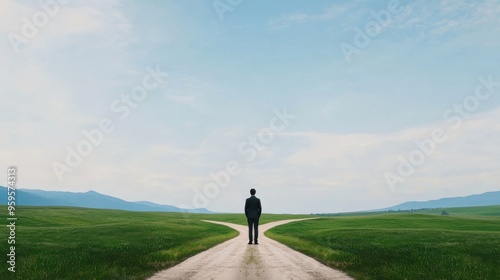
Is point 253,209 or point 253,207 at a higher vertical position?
point 253,207

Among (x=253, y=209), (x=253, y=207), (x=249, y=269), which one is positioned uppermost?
(x=253, y=207)

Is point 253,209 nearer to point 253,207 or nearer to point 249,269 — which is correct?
point 253,207

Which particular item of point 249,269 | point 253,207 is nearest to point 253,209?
point 253,207

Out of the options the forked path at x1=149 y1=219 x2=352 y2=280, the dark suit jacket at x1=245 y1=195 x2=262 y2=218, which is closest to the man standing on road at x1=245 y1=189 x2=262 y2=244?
the dark suit jacket at x1=245 y1=195 x2=262 y2=218

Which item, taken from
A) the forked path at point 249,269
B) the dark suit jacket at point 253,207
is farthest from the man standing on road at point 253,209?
the forked path at point 249,269

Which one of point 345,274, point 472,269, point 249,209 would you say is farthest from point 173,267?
point 249,209

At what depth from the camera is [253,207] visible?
90.8ft

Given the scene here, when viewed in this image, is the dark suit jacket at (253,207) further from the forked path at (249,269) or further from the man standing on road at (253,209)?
the forked path at (249,269)

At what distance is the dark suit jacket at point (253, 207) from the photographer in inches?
1086

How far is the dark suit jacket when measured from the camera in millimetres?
27578

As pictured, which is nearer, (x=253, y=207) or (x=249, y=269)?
(x=249, y=269)

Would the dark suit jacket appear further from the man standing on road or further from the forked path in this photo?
the forked path

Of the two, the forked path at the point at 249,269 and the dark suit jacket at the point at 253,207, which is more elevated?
the dark suit jacket at the point at 253,207

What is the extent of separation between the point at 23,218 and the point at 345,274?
71423mm
